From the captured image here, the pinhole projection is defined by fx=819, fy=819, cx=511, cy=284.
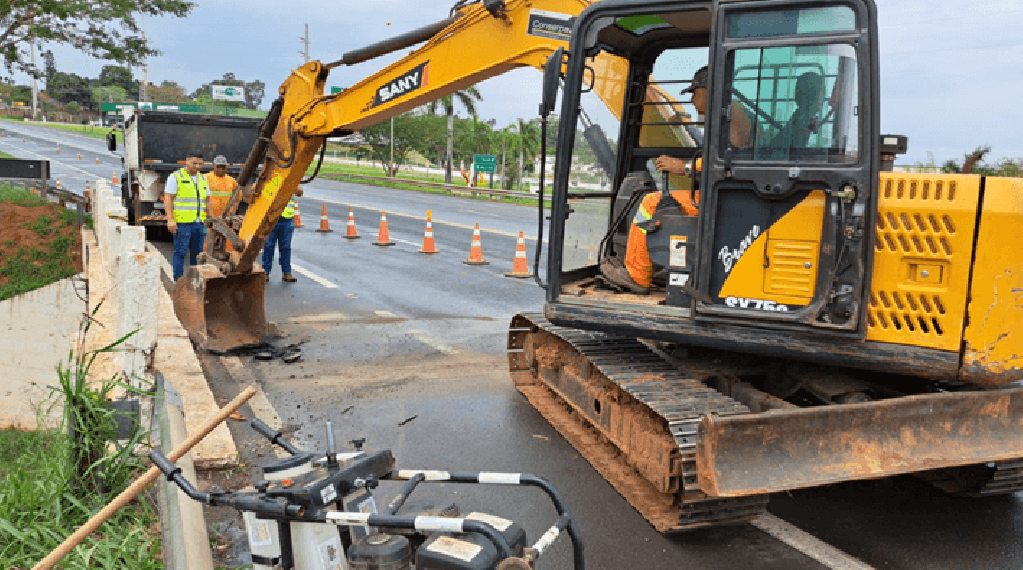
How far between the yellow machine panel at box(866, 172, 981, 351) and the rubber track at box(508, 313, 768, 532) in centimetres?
97

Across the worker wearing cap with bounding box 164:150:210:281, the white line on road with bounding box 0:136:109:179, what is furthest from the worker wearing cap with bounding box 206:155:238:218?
the white line on road with bounding box 0:136:109:179

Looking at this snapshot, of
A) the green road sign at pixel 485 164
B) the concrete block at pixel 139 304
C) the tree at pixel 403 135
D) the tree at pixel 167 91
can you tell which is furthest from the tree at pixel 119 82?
the concrete block at pixel 139 304

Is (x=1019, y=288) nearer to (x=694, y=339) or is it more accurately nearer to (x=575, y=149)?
(x=694, y=339)

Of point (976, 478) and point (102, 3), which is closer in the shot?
point (976, 478)

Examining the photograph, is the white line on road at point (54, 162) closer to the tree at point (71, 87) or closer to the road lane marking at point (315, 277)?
the road lane marking at point (315, 277)

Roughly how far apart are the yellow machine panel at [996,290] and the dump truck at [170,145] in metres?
14.7

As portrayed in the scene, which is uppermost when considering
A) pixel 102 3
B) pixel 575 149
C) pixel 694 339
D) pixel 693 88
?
pixel 102 3

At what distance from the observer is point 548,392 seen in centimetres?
689

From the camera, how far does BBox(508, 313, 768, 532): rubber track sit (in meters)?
4.46

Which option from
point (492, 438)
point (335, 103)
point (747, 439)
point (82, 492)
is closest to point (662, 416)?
point (747, 439)

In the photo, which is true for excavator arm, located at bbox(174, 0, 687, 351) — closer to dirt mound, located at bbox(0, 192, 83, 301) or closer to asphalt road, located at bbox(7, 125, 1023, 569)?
asphalt road, located at bbox(7, 125, 1023, 569)

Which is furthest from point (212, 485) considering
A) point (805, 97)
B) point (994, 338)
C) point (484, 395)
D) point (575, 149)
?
point (994, 338)

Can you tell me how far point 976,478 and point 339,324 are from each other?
6939 millimetres

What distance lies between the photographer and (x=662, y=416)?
4566 mm
